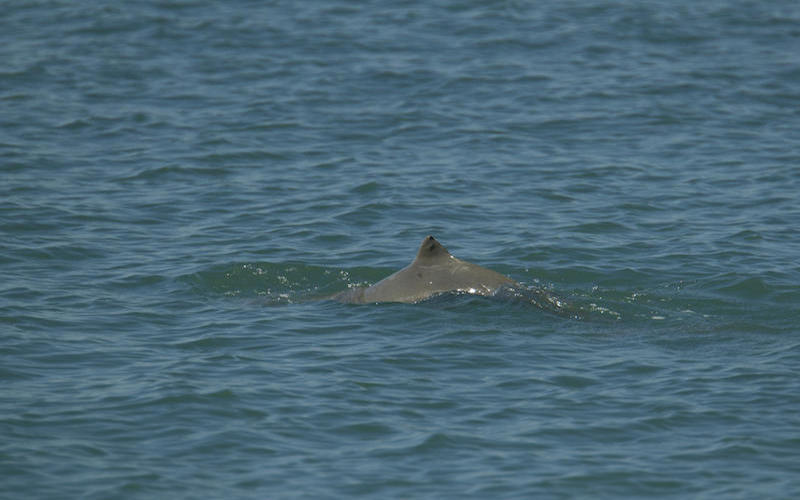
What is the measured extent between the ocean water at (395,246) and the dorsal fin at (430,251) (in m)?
0.47

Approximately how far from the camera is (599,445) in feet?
32.0

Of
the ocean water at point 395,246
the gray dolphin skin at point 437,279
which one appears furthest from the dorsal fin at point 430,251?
the ocean water at point 395,246

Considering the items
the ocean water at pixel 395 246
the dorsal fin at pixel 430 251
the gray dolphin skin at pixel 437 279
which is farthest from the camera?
the gray dolphin skin at pixel 437 279

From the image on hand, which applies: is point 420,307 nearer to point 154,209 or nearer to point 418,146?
point 154,209

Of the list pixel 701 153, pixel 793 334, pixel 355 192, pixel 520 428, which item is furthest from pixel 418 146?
pixel 520 428

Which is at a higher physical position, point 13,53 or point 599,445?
point 13,53

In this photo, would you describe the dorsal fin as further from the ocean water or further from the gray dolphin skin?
the ocean water

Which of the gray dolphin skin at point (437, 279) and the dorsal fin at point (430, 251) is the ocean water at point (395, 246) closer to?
the gray dolphin skin at point (437, 279)

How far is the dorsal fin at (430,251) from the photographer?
41.8 ft

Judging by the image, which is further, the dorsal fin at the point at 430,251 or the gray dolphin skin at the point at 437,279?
the gray dolphin skin at the point at 437,279

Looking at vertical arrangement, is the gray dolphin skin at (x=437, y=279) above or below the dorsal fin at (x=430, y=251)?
below

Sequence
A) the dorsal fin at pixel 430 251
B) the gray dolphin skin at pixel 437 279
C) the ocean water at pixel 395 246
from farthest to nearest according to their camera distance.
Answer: the gray dolphin skin at pixel 437 279
the dorsal fin at pixel 430 251
the ocean water at pixel 395 246

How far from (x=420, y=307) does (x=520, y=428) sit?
9.89 ft

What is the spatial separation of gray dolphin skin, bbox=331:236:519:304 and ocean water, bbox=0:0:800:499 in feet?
0.48
